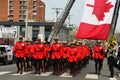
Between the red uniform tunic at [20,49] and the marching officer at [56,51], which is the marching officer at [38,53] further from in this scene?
the red uniform tunic at [20,49]

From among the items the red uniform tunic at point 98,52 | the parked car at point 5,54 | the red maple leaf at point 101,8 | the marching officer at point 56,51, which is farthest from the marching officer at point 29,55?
the parked car at point 5,54

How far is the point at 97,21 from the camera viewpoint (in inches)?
Result: 784

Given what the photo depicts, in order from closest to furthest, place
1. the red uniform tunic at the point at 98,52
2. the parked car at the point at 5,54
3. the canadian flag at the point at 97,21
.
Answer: the canadian flag at the point at 97,21 < the red uniform tunic at the point at 98,52 < the parked car at the point at 5,54

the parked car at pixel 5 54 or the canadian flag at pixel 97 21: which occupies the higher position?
the canadian flag at pixel 97 21

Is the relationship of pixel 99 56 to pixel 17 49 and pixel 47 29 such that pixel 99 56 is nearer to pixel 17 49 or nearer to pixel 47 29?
pixel 17 49

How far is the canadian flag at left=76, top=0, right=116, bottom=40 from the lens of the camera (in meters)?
19.3

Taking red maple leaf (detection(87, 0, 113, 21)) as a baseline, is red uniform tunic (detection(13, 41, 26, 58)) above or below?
below

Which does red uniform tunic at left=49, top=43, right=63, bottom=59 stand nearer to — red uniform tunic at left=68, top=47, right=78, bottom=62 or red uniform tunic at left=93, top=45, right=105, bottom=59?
red uniform tunic at left=68, top=47, right=78, bottom=62

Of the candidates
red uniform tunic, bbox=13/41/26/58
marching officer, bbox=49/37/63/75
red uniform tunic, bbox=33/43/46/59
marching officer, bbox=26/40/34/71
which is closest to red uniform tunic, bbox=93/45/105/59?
marching officer, bbox=49/37/63/75

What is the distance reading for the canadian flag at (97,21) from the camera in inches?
760

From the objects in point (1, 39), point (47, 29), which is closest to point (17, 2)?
point (47, 29)

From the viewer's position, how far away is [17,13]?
15675 centimetres

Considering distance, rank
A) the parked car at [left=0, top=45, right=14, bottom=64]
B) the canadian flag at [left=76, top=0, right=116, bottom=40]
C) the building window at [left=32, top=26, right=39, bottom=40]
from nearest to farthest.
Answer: the canadian flag at [left=76, top=0, right=116, bottom=40]
the parked car at [left=0, top=45, right=14, bottom=64]
the building window at [left=32, top=26, right=39, bottom=40]

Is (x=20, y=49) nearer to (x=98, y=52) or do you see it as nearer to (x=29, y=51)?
(x=29, y=51)
